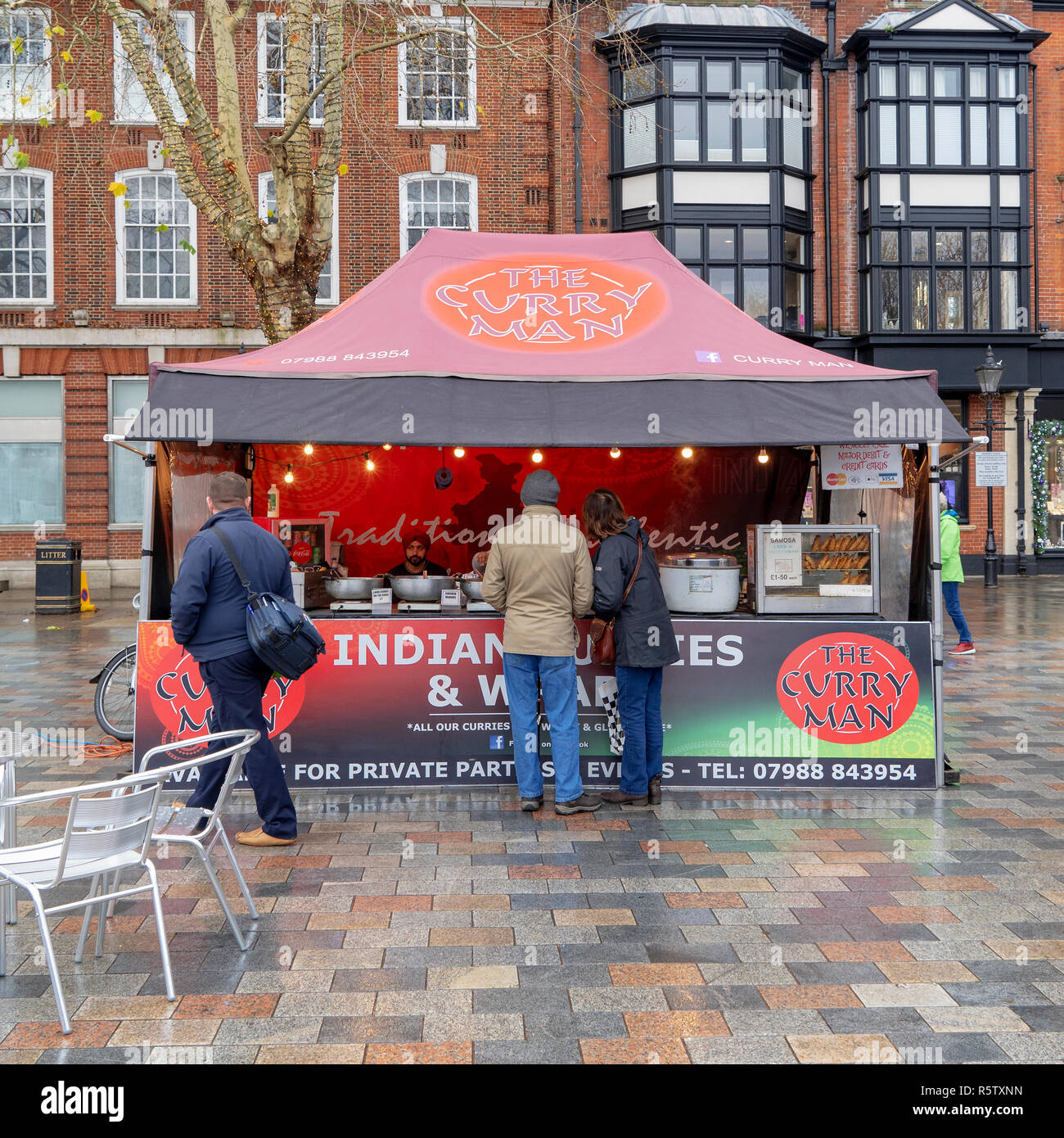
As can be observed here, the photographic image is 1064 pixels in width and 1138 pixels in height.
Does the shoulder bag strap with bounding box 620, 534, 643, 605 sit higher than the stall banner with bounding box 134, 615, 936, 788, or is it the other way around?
the shoulder bag strap with bounding box 620, 534, 643, 605

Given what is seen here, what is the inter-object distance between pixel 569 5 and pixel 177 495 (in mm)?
18232

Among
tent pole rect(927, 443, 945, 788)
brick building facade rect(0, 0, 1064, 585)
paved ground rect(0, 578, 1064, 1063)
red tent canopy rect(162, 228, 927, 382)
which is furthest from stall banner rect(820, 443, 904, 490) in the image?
brick building facade rect(0, 0, 1064, 585)

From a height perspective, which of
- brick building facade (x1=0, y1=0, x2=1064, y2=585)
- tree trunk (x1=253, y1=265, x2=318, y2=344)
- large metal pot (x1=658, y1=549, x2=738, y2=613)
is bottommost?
large metal pot (x1=658, y1=549, x2=738, y2=613)

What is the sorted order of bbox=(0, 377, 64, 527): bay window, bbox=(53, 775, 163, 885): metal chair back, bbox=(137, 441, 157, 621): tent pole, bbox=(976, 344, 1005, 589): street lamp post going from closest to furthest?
bbox=(53, 775, 163, 885): metal chair back
bbox=(137, 441, 157, 621): tent pole
bbox=(976, 344, 1005, 589): street lamp post
bbox=(0, 377, 64, 527): bay window

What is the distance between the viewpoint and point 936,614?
22.9ft

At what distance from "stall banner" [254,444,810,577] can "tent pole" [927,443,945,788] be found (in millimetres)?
2582

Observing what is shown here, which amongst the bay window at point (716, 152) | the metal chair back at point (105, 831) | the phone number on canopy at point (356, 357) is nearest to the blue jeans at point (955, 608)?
the phone number on canopy at point (356, 357)

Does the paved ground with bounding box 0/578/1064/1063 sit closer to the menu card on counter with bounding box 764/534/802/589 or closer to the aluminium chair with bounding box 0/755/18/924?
the aluminium chair with bounding box 0/755/18/924

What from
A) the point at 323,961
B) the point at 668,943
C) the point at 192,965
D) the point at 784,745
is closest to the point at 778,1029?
the point at 668,943

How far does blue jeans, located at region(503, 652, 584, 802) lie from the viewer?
627 centimetres

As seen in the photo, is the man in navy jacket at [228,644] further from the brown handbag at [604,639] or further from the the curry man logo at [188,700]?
the brown handbag at [604,639]

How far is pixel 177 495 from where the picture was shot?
7230mm

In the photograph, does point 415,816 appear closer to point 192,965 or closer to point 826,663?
point 192,965

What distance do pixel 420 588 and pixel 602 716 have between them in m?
1.58
